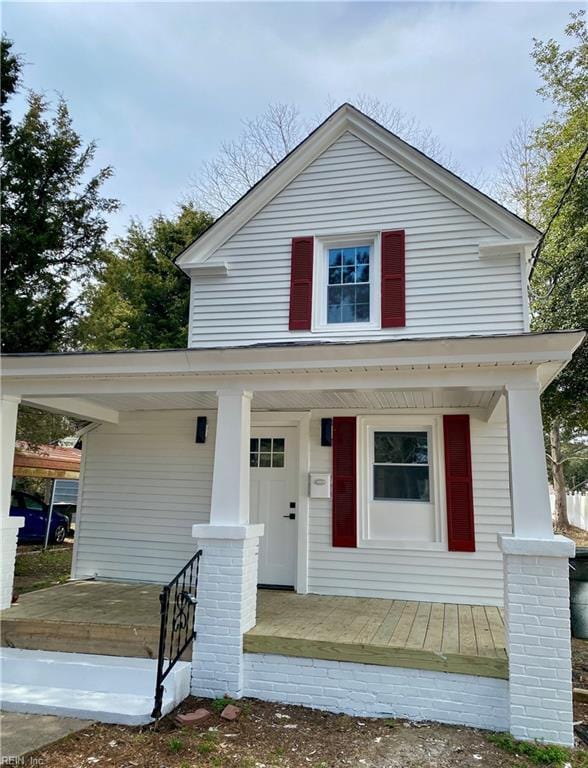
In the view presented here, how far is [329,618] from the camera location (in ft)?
17.2

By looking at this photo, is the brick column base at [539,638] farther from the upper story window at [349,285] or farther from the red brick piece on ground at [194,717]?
the upper story window at [349,285]

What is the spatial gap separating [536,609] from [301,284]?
181 inches

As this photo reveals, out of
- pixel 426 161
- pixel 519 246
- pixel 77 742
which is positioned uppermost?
pixel 426 161

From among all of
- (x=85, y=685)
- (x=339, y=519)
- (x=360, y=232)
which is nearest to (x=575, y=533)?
(x=339, y=519)

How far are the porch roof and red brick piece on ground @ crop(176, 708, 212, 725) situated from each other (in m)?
2.82

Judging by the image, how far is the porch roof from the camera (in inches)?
171

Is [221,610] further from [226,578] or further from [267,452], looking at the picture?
[267,452]

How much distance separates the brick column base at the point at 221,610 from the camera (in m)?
4.57

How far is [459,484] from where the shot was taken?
6.27 metres

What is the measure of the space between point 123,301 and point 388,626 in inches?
472

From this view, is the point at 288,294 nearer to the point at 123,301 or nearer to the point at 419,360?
the point at 419,360

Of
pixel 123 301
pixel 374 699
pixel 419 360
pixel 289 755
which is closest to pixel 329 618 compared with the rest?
pixel 374 699

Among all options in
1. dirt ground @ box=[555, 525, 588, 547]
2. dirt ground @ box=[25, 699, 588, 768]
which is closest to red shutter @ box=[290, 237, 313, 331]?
dirt ground @ box=[25, 699, 588, 768]

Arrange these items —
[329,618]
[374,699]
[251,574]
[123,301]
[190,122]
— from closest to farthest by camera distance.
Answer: [374,699] < [251,574] < [329,618] < [190,122] < [123,301]
